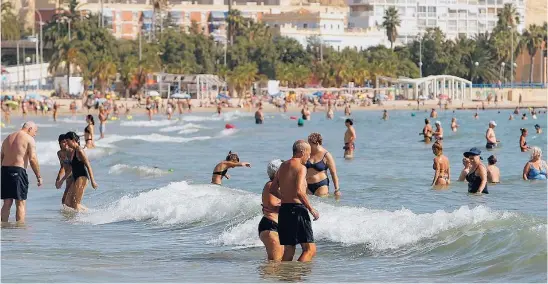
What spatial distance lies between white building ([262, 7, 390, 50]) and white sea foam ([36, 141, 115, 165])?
8865 cm

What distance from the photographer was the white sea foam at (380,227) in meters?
12.5

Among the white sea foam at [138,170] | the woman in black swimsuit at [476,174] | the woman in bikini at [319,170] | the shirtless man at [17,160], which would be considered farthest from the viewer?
the white sea foam at [138,170]

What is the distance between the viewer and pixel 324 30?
124812 mm

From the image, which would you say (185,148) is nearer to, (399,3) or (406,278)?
(406,278)

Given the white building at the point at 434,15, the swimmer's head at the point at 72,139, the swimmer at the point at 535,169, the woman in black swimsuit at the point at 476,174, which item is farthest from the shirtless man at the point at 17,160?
the white building at the point at 434,15

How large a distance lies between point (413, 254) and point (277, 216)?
193 centimetres

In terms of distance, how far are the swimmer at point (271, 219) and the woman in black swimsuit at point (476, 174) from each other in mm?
6845

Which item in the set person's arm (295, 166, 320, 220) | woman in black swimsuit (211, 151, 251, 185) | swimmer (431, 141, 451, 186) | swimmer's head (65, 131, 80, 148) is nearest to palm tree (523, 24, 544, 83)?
swimmer (431, 141, 451, 186)

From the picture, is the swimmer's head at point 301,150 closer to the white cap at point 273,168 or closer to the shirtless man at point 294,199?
the shirtless man at point 294,199

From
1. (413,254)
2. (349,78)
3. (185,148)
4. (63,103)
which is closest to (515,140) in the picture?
(185,148)

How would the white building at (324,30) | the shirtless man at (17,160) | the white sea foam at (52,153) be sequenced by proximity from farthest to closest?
the white building at (324,30) < the white sea foam at (52,153) < the shirtless man at (17,160)

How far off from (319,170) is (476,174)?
3.34 m

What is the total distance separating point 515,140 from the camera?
138 ft

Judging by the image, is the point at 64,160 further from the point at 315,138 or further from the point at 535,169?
the point at 535,169
